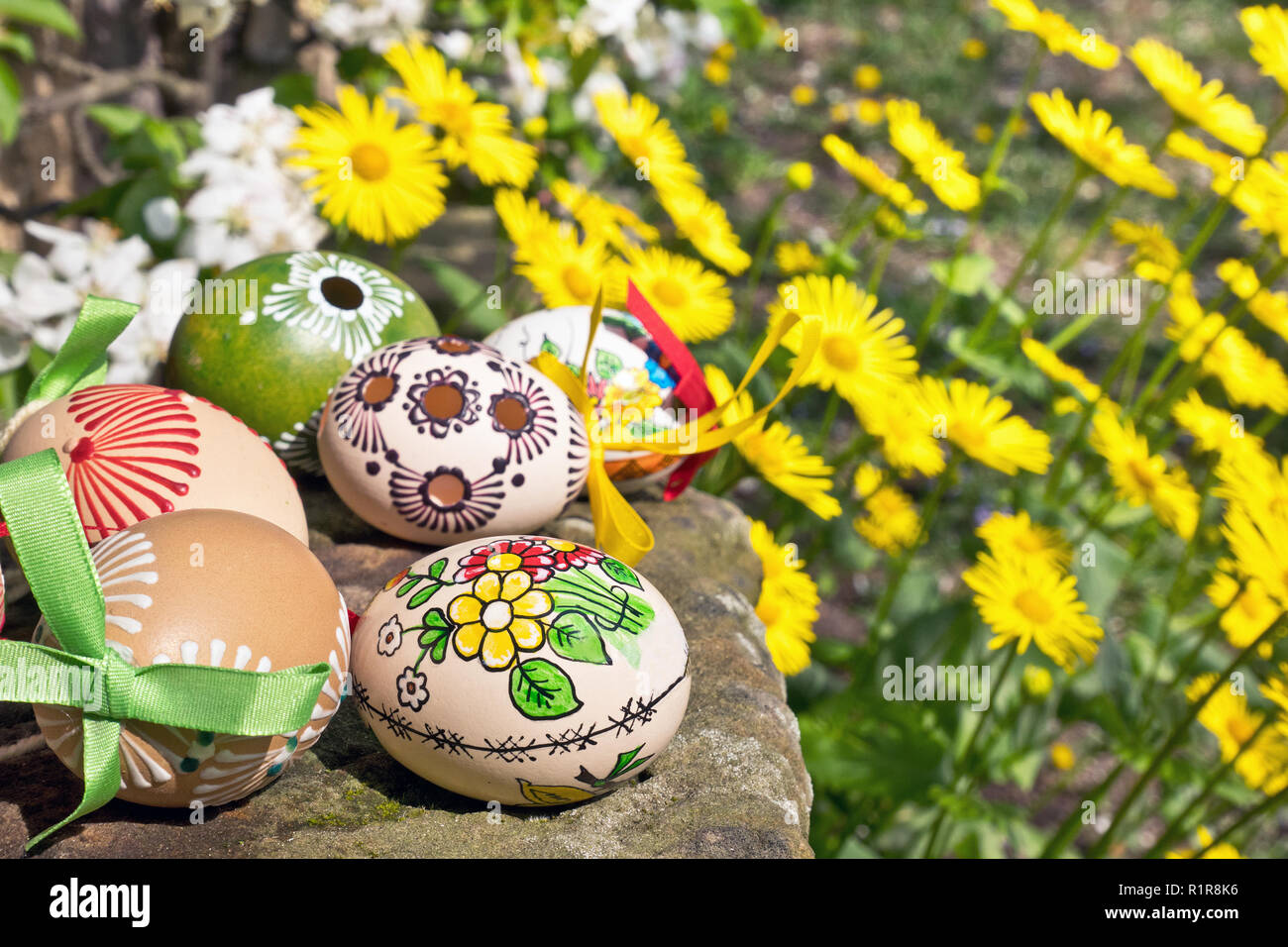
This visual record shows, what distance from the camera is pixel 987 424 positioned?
1.78 meters

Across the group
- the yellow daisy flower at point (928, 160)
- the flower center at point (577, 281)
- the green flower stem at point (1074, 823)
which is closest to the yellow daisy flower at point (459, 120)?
the flower center at point (577, 281)

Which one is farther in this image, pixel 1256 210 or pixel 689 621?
pixel 1256 210

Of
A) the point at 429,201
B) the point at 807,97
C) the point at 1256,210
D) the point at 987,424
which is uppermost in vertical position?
the point at 1256,210

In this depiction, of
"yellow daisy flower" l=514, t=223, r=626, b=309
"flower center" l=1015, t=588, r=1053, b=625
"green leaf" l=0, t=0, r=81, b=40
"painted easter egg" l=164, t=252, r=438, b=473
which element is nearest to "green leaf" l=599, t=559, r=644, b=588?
"painted easter egg" l=164, t=252, r=438, b=473

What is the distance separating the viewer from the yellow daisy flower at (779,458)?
1.64 metres

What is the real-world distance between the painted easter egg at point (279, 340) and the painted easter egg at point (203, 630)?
1.31 ft

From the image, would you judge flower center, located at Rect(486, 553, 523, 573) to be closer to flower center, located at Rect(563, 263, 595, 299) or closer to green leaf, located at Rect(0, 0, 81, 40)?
flower center, located at Rect(563, 263, 595, 299)

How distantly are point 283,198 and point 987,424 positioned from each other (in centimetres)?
133

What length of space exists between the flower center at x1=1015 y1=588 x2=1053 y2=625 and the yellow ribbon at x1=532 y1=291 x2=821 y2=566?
0.56 m

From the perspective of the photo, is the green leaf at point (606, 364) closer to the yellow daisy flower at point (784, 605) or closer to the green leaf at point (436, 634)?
the yellow daisy flower at point (784, 605)

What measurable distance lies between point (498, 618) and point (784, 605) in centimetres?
73

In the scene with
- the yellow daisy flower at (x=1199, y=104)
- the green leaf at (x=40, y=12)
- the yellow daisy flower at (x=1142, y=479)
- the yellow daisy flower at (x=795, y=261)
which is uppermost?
the yellow daisy flower at (x=1199, y=104)
